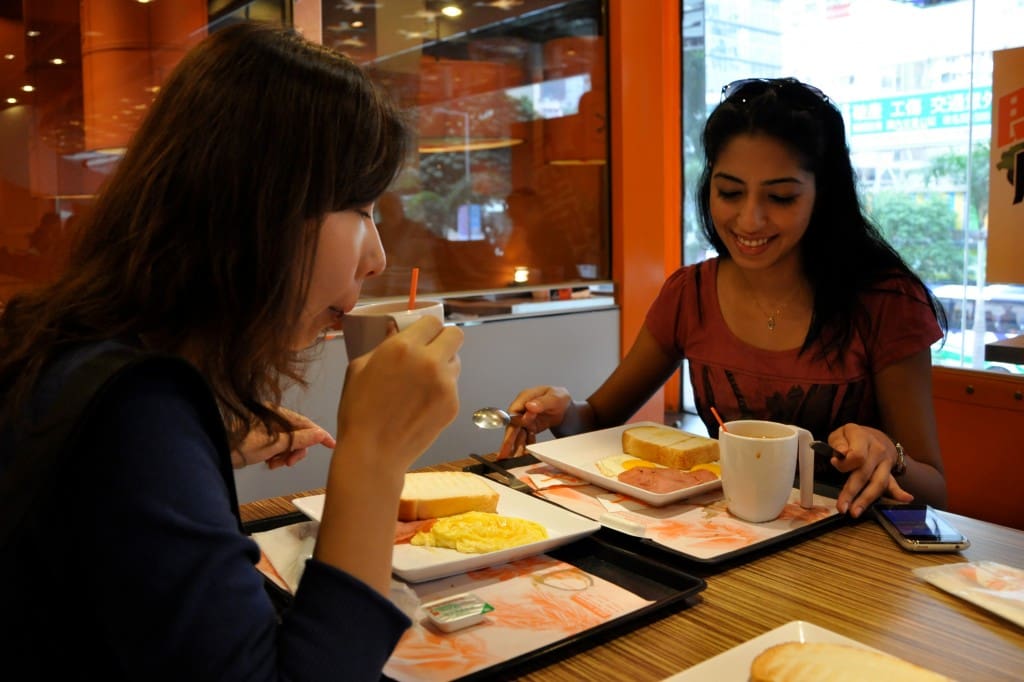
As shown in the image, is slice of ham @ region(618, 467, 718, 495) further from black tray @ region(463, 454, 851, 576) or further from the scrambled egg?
the scrambled egg

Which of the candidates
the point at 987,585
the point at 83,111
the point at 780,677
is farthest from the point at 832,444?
the point at 83,111

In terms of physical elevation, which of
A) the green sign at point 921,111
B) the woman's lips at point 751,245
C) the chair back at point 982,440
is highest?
the green sign at point 921,111

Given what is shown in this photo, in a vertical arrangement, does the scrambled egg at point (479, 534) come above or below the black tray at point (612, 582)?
above

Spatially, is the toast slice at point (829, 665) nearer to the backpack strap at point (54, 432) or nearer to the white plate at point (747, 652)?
the white plate at point (747, 652)

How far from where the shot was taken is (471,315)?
314 centimetres

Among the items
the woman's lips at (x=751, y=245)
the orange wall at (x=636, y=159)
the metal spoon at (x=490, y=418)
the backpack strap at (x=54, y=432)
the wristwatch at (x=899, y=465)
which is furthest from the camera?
the orange wall at (x=636, y=159)

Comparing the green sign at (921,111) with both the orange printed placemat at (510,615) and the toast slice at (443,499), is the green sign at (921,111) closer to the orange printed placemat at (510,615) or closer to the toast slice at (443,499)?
the toast slice at (443,499)

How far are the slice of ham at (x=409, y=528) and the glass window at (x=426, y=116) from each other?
100cm

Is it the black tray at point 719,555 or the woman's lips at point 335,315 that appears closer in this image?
the woman's lips at point 335,315

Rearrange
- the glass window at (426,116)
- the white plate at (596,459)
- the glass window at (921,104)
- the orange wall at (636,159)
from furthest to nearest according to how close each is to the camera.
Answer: the glass window at (921,104)
the orange wall at (636,159)
the glass window at (426,116)
the white plate at (596,459)

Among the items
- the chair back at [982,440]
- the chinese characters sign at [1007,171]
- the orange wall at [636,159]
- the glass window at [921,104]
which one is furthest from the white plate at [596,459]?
the glass window at [921,104]

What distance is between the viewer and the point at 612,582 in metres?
1.06

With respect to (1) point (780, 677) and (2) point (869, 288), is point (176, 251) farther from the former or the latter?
(2) point (869, 288)

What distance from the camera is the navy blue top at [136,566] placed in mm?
644
